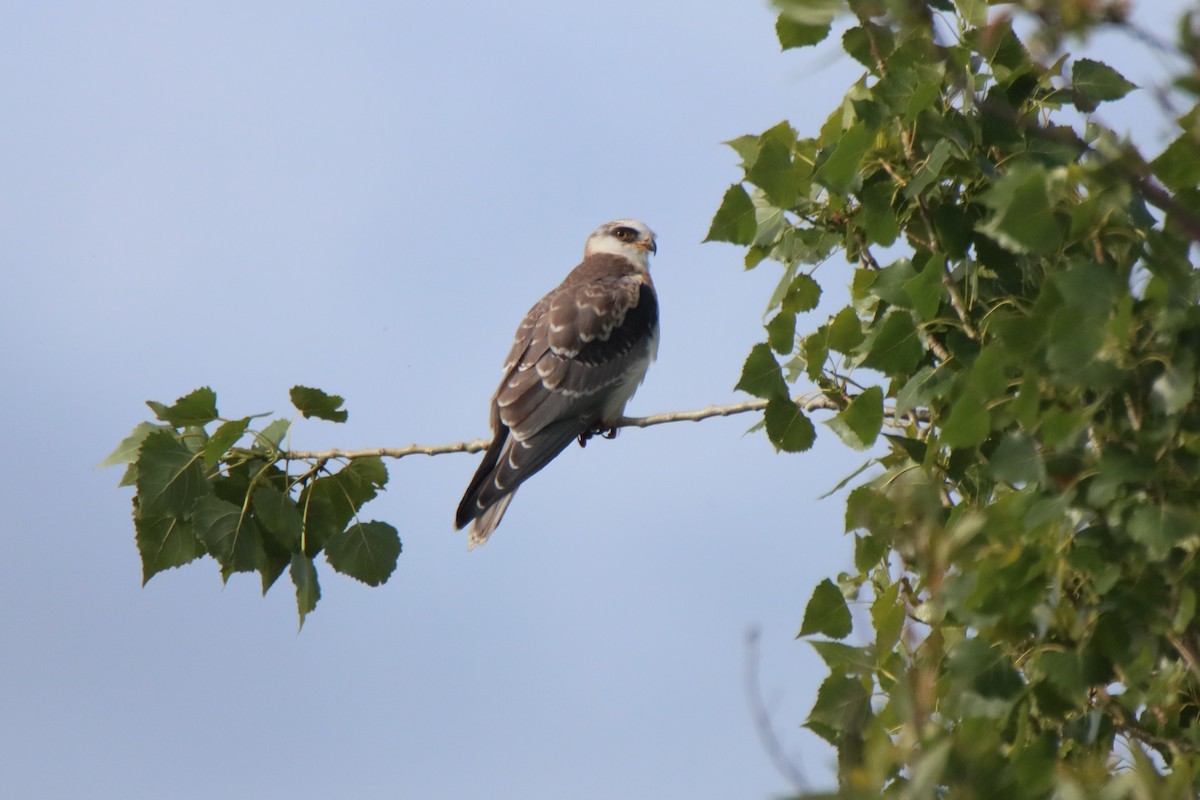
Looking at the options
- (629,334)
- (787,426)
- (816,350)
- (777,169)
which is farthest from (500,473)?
(777,169)

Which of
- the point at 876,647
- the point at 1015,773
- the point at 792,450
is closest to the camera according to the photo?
the point at 1015,773

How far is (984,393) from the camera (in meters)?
2.99

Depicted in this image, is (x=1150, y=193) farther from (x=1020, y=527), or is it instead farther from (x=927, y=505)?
(x=1020, y=527)

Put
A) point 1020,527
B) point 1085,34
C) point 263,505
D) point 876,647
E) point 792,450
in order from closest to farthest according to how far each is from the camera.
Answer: point 1085,34 → point 1020,527 → point 876,647 → point 792,450 → point 263,505

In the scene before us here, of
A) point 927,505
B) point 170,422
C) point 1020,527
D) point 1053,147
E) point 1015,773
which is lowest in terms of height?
point 1015,773

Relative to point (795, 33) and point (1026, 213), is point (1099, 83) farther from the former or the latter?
point (1026, 213)

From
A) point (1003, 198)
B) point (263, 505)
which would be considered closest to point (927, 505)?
point (1003, 198)

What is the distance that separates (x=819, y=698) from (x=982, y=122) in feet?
5.49

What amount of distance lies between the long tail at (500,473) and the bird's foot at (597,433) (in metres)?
0.66

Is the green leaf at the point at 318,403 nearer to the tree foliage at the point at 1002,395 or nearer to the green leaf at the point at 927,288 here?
the tree foliage at the point at 1002,395

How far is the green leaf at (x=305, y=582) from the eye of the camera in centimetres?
506

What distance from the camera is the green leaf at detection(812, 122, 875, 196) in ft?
12.0

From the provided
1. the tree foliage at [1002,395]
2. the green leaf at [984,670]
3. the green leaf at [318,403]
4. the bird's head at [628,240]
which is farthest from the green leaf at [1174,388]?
the bird's head at [628,240]

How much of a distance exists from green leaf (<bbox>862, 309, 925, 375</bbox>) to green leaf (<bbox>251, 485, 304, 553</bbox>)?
7.93ft
